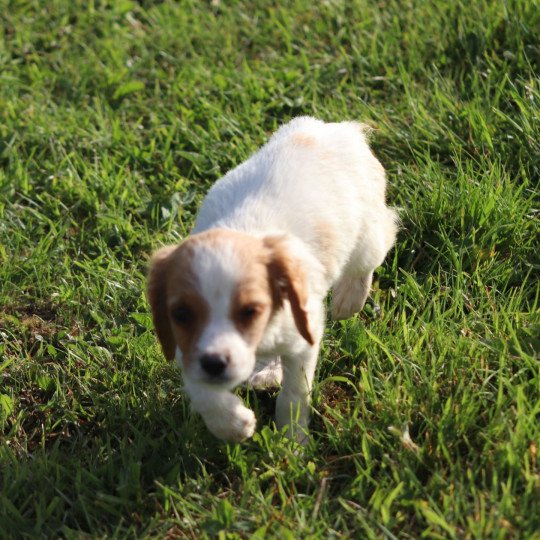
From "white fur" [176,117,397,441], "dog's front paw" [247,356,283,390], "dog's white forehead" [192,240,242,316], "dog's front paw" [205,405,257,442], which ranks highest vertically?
"dog's white forehead" [192,240,242,316]

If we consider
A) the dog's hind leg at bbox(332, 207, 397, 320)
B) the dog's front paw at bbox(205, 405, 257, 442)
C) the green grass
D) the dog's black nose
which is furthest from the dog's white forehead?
the dog's hind leg at bbox(332, 207, 397, 320)

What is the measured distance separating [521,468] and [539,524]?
224mm

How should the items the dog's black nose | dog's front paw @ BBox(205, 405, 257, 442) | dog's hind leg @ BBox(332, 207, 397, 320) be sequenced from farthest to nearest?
dog's hind leg @ BBox(332, 207, 397, 320) → dog's front paw @ BBox(205, 405, 257, 442) → the dog's black nose

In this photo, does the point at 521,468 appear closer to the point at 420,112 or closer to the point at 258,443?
the point at 258,443

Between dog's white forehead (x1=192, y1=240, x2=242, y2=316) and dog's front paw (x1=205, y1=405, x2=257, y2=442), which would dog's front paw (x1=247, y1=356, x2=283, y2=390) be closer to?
dog's front paw (x1=205, y1=405, x2=257, y2=442)

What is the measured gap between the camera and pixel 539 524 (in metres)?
2.91

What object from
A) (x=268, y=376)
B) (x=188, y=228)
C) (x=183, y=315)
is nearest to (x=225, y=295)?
(x=183, y=315)

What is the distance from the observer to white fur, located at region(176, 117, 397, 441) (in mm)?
3111

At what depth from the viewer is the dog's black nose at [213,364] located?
2.93 meters

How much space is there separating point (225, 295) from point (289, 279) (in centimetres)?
29

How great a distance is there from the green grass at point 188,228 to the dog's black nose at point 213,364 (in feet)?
1.66

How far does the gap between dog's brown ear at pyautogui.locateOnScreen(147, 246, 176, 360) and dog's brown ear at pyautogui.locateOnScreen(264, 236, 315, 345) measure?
39 centimetres

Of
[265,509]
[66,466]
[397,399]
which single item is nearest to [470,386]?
[397,399]

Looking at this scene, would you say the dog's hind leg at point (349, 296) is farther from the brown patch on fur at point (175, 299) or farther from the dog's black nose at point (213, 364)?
the dog's black nose at point (213, 364)
